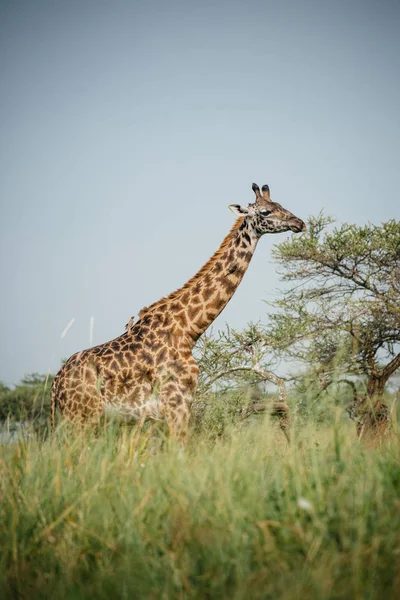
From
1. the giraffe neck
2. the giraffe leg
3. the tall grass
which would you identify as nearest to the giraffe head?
the giraffe neck

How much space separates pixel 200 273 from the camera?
7.15 metres

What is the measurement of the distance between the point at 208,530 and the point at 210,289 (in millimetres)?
4308

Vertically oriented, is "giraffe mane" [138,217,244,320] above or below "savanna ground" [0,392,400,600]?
above

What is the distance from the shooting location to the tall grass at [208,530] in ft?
8.14

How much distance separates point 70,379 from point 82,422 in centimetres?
51

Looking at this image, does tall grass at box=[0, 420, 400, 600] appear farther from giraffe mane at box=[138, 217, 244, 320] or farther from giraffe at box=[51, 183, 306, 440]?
giraffe mane at box=[138, 217, 244, 320]

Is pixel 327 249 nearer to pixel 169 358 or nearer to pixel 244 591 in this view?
pixel 169 358

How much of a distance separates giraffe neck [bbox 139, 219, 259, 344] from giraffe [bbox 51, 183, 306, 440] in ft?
0.04

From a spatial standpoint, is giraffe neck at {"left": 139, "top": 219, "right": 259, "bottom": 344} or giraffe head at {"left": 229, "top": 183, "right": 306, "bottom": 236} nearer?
giraffe neck at {"left": 139, "top": 219, "right": 259, "bottom": 344}

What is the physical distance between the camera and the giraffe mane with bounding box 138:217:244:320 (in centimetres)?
690

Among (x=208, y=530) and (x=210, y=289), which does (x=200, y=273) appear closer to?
(x=210, y=289)

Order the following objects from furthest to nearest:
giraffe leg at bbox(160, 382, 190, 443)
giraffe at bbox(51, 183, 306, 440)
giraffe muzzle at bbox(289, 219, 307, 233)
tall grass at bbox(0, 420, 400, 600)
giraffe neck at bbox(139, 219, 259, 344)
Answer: giraffe muzzle at bbox(289, 219, 307, 233) → giraffe neck at bbox(139, 219, 259, 344) → giraffe at bbox(51, 183, 306, 440) → giraffe leg at bbox(160, 382, 190, 443) → tall grass at bbox(0, 420, 400, 600)

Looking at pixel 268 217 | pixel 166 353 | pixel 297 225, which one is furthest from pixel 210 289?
pixel 297 225

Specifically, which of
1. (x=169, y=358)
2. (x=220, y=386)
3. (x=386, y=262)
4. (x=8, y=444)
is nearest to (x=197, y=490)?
(x=8, y=444)
